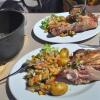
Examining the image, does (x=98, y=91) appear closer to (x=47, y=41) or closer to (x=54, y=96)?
(x=54, y=96)

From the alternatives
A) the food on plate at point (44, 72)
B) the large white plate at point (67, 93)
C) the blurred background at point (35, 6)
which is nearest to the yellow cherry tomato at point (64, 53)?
the food on plate at point (44, 72)

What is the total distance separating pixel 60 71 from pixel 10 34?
219mm

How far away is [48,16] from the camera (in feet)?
5.04

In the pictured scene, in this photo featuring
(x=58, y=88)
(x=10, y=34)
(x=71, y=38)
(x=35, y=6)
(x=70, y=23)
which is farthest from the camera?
(x=35, y=6)

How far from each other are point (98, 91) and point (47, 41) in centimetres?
43

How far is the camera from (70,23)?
1.44m

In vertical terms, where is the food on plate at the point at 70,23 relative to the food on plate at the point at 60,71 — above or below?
below

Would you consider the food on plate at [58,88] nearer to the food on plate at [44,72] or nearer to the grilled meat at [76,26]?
the food on plate at [44,72]

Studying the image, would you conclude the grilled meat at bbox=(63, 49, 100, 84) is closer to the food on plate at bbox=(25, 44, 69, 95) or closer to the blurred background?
the food on plate at bbox=(25, 44, 69, 95)

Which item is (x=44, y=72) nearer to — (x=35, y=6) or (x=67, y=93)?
(x=67, y=93)

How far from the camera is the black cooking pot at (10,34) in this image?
1120mm

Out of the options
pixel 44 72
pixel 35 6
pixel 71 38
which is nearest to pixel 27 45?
pixel 71 38

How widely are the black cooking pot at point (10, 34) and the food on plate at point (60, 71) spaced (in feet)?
0.30

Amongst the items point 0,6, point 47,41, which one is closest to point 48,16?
point 47,41
